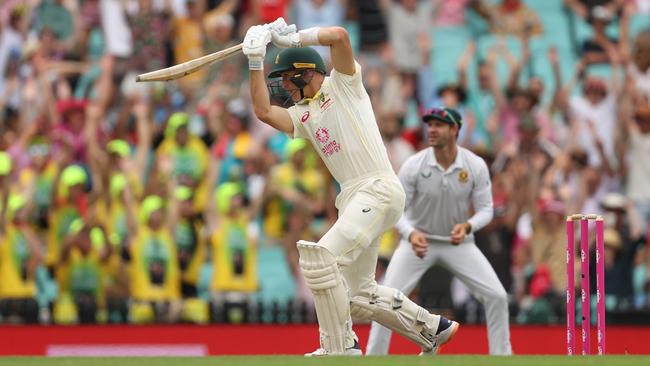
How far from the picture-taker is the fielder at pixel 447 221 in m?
11.4

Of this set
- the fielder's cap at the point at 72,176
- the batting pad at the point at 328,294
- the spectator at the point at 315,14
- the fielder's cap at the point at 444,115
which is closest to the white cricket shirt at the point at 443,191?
the fielder's cap at the point at 444,115

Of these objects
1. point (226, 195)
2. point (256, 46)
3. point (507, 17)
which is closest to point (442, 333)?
point (256, 46)

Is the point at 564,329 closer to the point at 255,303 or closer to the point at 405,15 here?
the point at 255,303

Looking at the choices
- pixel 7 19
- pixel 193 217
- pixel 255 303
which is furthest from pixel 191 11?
pixel 255 303

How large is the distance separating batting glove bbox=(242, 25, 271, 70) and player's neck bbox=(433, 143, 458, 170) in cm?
220

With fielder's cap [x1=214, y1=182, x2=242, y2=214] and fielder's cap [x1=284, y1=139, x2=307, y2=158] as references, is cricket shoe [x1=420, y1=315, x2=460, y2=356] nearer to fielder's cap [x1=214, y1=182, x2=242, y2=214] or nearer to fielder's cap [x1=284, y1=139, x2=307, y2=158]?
fielder's cap [x1=214, y1=182, x2=242, y2=214]

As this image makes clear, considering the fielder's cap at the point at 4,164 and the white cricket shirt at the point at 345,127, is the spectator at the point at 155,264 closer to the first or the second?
the fielder's cap at the point at 4,164

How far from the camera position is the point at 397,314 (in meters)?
10.1

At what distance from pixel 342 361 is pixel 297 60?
214cm

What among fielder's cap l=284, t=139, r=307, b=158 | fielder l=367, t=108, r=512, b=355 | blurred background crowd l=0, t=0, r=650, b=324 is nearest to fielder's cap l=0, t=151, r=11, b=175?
blurred background crowd l=0, t=0, r=650, b=324

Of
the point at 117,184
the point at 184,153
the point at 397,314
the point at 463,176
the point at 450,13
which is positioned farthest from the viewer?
the point at 450,13

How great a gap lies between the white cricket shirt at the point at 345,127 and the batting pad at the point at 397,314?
2.45 feet

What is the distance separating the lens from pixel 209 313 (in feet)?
44.3

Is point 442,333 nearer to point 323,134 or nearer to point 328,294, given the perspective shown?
point 328,294
